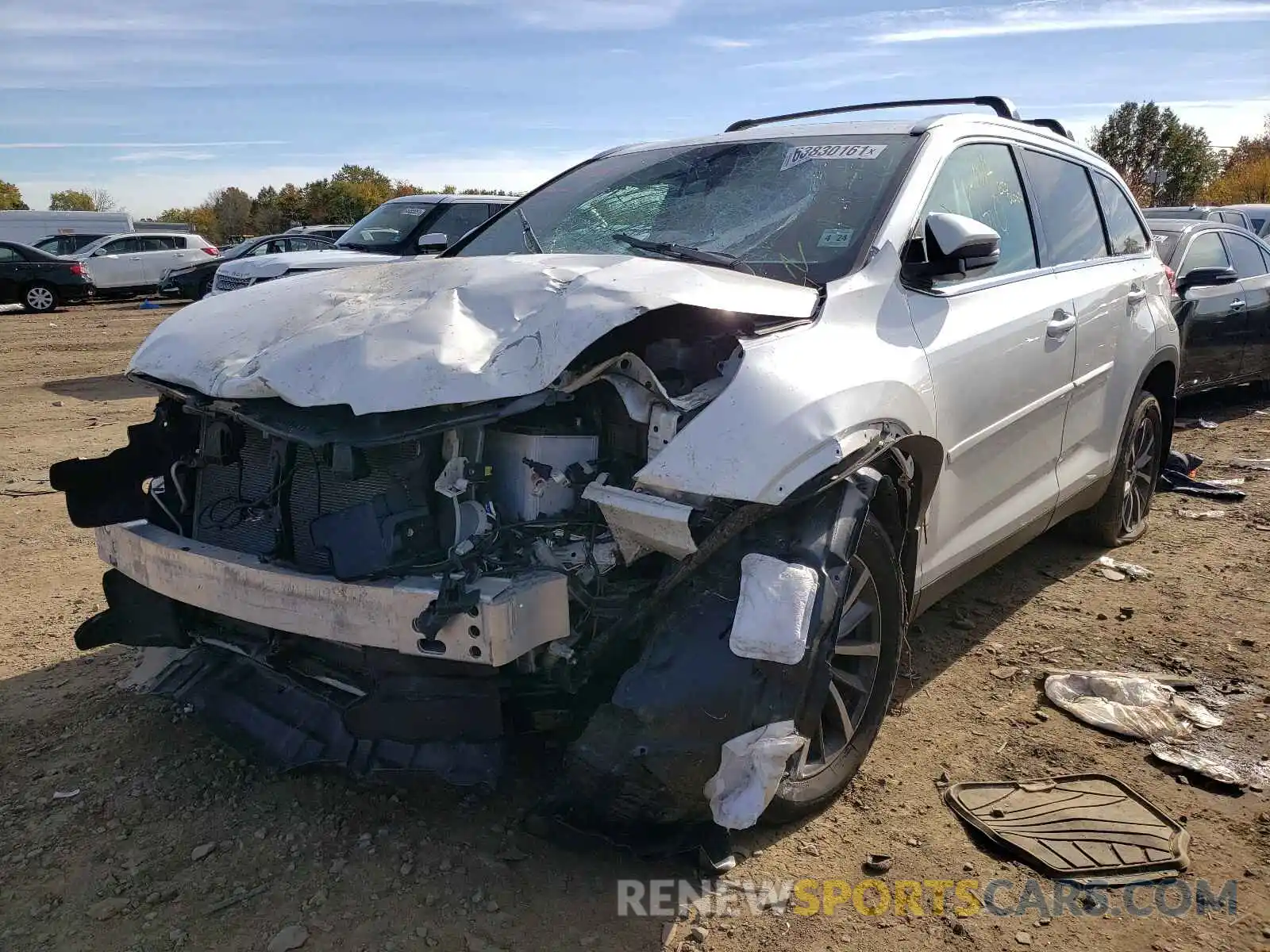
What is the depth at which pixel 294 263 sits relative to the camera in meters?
9.74

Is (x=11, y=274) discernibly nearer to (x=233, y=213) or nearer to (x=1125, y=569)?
(x=1125, y=569)

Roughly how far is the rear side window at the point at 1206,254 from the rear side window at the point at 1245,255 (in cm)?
15

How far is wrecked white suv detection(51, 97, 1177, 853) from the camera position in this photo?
2.30m

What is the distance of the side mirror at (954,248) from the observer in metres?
2.94

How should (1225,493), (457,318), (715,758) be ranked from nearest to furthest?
(715,758) < (457,318) < (1225,493)

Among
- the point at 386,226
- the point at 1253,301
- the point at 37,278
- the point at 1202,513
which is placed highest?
the point at 386,226

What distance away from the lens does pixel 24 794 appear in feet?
9.60

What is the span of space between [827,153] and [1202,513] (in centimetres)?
384

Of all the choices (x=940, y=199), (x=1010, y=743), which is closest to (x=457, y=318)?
(x=940, y=199)

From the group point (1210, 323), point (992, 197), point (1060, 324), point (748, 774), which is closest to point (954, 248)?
point (992, 197)

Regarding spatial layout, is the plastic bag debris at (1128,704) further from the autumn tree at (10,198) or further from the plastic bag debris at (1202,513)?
the autumn tree at (10,198)

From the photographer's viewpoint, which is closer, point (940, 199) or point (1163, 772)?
point (1163, 772)

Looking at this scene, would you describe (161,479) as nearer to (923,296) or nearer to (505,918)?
(505,918)

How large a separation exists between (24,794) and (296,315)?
1655mm
